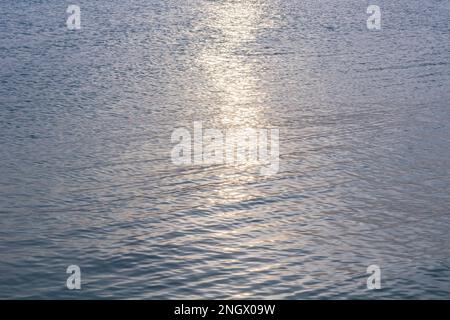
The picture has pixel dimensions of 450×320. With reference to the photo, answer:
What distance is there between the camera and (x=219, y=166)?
22016 mm

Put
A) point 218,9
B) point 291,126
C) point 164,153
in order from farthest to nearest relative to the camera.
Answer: point 218,9, point 291,126, point 164,153

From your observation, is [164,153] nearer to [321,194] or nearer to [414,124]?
[321,194]

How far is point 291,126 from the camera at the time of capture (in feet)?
83.6

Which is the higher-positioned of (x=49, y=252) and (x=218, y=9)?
(x=218, y=9)

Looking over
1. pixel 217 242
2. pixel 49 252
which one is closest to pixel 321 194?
pixel 217 242

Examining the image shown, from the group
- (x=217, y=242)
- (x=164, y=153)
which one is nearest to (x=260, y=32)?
(x=164, y=153)

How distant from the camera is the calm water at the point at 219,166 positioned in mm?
16172

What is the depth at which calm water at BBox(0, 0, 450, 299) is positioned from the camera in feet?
53.1

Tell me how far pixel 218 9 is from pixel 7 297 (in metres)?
30.9

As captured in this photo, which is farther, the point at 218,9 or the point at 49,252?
the point at 218,9

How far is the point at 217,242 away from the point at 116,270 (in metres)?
2.40

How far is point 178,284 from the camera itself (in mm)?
15477

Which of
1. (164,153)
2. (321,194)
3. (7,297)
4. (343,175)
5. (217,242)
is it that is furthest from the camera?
(164,153)
